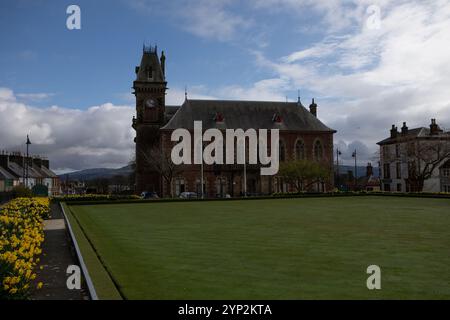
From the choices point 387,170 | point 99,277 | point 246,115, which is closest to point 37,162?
point 246,115

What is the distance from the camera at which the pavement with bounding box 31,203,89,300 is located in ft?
28.9

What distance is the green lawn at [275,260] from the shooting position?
27.7ft

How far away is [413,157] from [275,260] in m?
62.3

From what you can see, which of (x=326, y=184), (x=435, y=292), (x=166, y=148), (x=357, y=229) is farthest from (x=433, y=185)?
(x=435, y=292)

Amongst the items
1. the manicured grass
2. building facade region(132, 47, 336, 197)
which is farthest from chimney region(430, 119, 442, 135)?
the manicured grass

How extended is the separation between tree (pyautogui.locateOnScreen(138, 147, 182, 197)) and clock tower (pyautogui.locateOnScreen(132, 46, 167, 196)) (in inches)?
113

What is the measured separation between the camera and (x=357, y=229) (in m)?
17.7

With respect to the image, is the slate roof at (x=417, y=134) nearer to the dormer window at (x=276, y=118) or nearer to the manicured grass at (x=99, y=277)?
the dormer window at (x=276, y=118)

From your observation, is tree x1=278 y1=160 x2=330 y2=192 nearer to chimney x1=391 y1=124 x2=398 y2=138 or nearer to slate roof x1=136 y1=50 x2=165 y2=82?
slate roof x1=136 y1=50 x2=165 y2=82

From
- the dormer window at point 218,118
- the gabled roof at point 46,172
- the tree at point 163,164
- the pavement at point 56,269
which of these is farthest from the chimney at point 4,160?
the pavement at point 56,269

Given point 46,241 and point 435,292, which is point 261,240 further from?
point 46,241

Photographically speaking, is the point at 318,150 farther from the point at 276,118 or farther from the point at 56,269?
the point at 56,269

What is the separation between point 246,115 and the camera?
65250mm

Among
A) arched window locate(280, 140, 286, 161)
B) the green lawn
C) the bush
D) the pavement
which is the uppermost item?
arched window locate(280, 140, 286, 161)
